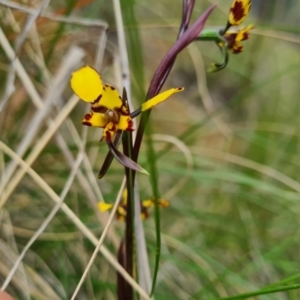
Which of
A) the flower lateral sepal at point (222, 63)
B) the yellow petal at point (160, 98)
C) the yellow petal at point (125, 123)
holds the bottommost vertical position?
the yellow petal at point (125, 123)

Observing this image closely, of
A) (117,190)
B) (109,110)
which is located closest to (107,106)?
(109,110)

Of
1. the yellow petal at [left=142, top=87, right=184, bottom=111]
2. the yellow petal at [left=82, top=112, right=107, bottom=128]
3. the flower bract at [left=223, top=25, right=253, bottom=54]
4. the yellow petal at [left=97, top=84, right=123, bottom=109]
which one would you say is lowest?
the yellow petal at [left=82, top=112, right=107, bottom=128]

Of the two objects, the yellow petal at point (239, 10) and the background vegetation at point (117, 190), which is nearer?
the yellow petal at point (239, 10)

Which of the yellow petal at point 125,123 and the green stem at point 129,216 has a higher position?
the yellow petal at point 125,123

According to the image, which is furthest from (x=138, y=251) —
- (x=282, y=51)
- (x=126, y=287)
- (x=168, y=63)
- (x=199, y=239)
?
(x=282, y=51)

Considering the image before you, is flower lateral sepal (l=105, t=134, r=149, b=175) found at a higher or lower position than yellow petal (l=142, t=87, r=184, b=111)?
lower

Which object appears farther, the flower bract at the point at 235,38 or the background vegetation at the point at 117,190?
the background vegetation at the point at 117,190

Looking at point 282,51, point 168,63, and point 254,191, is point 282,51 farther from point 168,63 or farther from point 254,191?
point 168,63

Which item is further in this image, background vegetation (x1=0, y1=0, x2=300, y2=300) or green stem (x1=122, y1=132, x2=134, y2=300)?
background vegetation (x1=0, y1=0, x2=300, y2=300)
